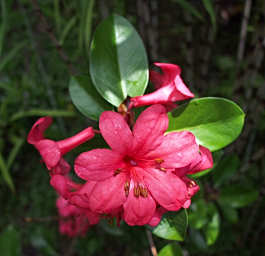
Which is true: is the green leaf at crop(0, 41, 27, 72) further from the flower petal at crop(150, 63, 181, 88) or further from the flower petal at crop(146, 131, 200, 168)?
the flower petal at crop(146, 131, 200, 168)

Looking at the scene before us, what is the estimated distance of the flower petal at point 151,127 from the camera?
2.05 ft

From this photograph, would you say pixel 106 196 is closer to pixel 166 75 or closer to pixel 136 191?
pixel 136 191

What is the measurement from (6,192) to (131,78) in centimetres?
200

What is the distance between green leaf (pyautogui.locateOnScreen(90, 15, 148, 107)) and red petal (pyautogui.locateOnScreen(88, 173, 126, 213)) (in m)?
0.24

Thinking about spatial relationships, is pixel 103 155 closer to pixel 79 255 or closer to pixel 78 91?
pixel 78 91

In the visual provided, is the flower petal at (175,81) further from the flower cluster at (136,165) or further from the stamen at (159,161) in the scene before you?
the stamen at (159,161)

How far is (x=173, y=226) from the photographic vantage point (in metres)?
0.74

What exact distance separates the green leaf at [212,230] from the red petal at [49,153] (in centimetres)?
70

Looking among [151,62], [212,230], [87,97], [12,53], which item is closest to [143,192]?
[87,97]

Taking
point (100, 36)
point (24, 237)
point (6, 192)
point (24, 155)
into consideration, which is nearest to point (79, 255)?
point (24, 237)

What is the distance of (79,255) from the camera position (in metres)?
2.09

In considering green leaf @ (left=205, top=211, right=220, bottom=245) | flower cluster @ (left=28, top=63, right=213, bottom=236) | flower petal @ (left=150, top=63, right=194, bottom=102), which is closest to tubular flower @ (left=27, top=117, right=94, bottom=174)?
flower cluster @ (left=28, top=63, right=213, bottom=236)

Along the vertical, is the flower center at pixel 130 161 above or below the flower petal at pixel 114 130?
below

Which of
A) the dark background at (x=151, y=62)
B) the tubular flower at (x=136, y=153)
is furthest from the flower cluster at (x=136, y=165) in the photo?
the dark background at (x=151, y=62)
